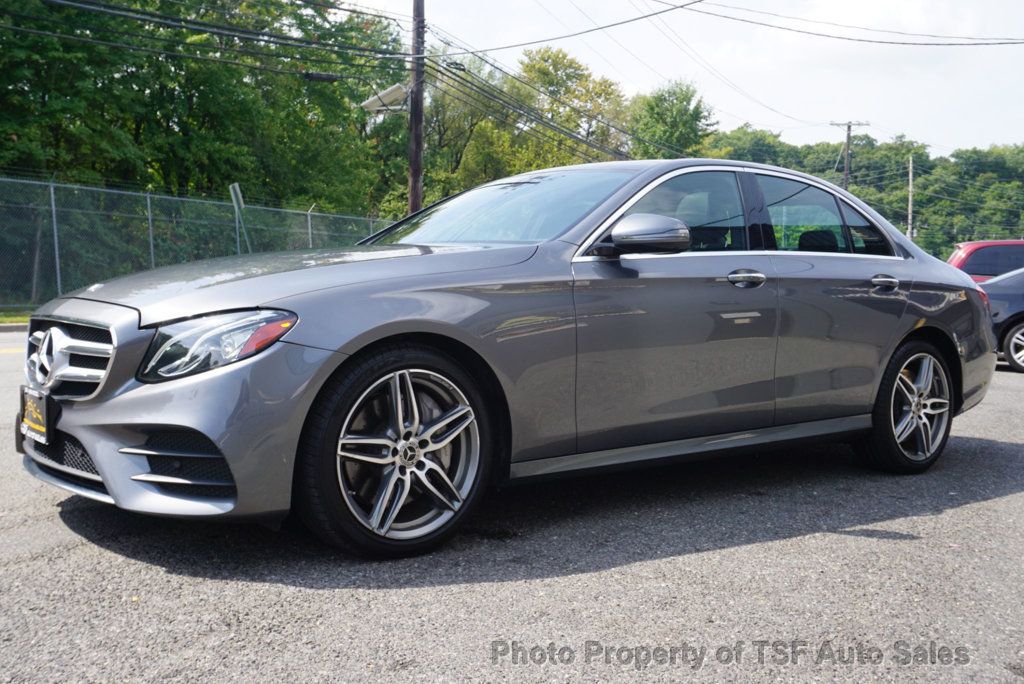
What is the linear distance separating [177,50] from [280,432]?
2521 cm

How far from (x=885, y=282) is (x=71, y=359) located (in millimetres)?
3957

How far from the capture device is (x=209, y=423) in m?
3.04

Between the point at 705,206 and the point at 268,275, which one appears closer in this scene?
the point at 268,275

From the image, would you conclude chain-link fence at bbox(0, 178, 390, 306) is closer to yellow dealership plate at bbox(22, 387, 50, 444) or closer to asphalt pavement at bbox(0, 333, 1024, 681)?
yellow dealership plate at bbox(22, 387, 50, 444)

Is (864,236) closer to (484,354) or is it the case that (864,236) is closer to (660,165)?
(660,165)

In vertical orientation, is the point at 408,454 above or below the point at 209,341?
below

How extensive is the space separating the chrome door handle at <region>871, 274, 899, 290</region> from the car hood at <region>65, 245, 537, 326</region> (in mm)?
2147

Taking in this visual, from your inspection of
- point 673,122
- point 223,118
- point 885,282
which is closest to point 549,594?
point 885,282

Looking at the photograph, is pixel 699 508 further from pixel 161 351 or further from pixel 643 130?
pixel 643 130

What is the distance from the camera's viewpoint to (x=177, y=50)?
2550 cm

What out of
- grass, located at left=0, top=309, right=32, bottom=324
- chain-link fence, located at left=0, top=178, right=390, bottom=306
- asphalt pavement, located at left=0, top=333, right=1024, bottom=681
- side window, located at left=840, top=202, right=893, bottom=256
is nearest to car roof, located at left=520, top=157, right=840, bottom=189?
side window, located at left=840, top=202, right=893, bottom=256

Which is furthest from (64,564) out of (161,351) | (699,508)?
(699,508)

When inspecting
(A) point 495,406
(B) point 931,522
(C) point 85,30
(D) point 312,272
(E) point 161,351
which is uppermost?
(C) point 85,30

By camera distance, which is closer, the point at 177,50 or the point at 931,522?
the point at 931,522
